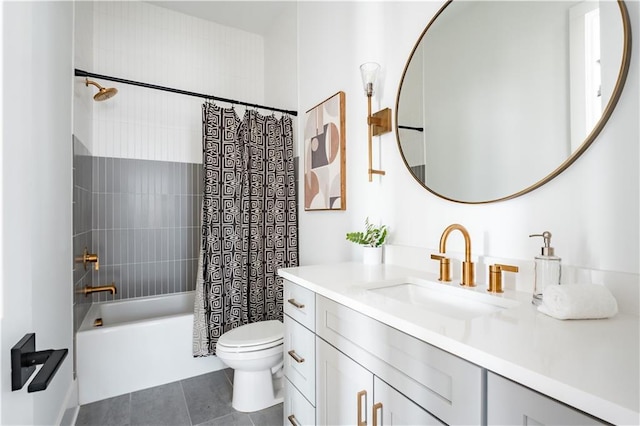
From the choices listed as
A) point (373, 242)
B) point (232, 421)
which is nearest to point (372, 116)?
point (373, 242)

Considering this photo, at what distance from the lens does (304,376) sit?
128cm

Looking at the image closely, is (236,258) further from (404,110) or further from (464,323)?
(464,323)

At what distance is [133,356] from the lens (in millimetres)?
2016

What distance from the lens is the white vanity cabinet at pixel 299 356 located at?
4.01ft

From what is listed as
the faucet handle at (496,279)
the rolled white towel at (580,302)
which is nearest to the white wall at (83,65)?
the faucet handle at (496,279)

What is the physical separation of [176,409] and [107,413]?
377 millimetres

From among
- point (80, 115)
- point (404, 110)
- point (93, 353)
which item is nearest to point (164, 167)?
point (80, 115)

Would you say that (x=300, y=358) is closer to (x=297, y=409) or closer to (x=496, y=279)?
Answer: (x=297, y=409)

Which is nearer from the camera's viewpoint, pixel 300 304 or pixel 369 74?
pixel 300 304

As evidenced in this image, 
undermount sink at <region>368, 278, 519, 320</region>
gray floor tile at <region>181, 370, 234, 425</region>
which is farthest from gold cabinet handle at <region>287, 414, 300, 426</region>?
undermount sink at <region>368, 278, 519, 320</region>

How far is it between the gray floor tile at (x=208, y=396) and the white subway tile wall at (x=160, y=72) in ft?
5.99

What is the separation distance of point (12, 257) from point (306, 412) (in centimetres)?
112

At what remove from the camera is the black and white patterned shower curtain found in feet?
6.98

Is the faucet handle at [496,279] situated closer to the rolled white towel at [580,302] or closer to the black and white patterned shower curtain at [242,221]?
the rolled white towel at [580,302]
